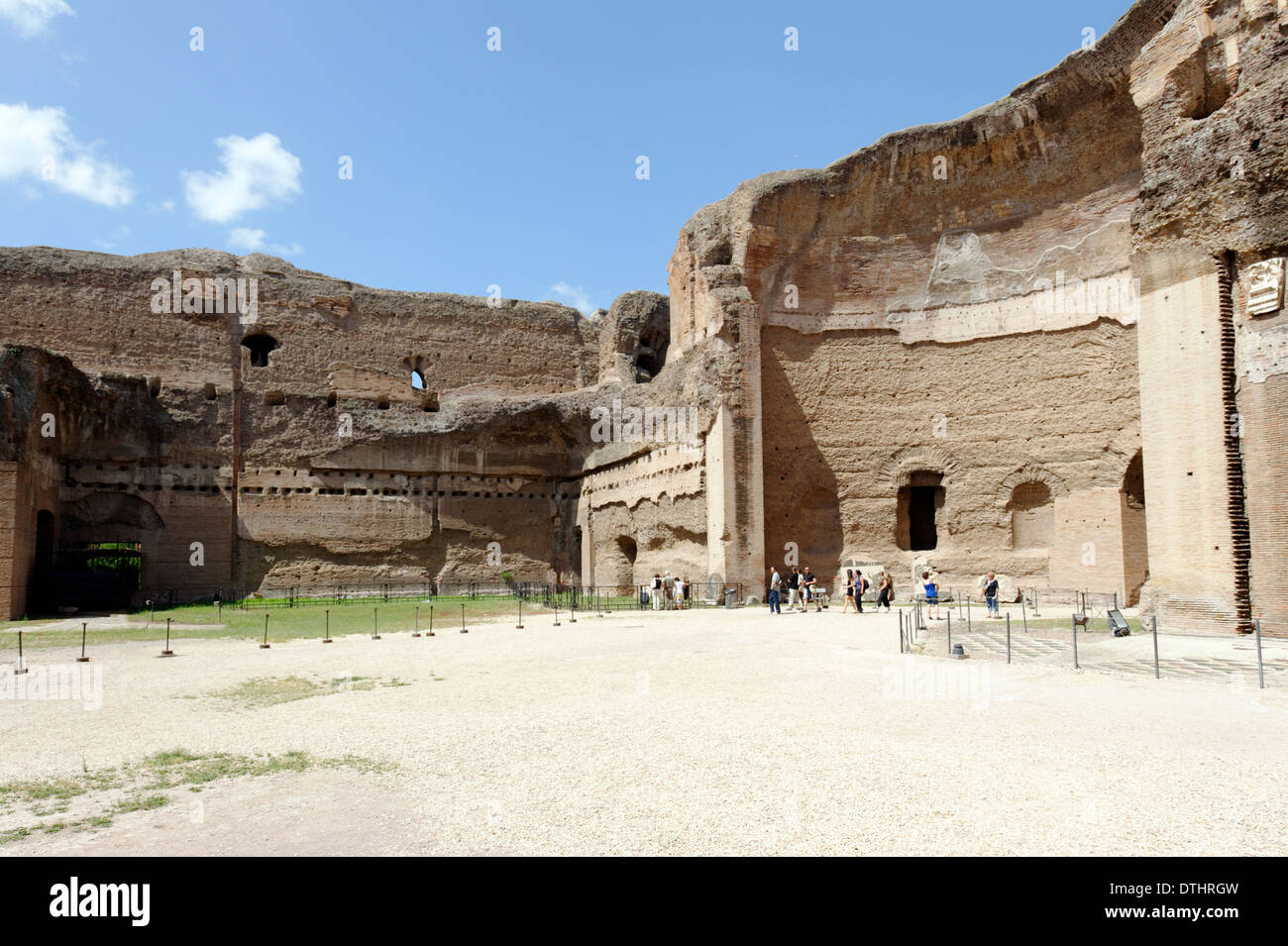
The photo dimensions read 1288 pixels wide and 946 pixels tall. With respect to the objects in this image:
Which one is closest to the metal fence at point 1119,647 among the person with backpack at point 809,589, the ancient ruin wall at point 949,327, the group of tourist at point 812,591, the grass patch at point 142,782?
the group of tourist at point 812,591

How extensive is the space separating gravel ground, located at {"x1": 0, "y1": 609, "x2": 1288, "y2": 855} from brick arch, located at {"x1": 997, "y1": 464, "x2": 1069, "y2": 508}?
1149 cm

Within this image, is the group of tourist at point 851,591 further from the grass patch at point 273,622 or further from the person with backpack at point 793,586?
the grass patch at point 273,622

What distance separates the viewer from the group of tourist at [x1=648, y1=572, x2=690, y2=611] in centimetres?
1988

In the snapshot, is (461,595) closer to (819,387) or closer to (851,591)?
(819,387)

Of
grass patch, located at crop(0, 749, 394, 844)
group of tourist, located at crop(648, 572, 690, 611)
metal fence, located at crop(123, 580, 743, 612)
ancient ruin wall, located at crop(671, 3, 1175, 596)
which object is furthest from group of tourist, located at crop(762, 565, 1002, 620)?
grass patch, located at crop(0, 749, 394, 844)

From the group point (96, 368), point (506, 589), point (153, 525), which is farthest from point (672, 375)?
point (96, 368)

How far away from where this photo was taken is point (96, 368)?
81.4ft

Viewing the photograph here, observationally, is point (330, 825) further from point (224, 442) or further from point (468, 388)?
point (468, 388)

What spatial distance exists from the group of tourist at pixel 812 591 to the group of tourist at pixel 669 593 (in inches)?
79.0

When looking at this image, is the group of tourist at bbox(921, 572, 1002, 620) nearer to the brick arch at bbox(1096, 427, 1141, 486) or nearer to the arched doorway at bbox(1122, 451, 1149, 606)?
the arched doorway at bbox(1122, 451, 1149, 606)

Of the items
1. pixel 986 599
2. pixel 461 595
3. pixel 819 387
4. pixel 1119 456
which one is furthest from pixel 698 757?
pixel 461 595

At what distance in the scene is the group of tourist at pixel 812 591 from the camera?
18.0 m

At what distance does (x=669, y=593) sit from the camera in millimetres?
20562

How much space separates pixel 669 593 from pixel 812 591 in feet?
11.0
